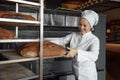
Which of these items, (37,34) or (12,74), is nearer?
(12,74)

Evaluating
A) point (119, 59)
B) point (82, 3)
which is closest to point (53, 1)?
point (82, 3)

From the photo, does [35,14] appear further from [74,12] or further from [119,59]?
[119,59]

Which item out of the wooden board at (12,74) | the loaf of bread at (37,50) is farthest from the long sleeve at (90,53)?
the wooden board at (12,74)

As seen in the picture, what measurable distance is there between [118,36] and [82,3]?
3985 millimetres

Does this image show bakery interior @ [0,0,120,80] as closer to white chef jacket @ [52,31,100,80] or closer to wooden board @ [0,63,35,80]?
wooden board @ [0,63,35,80]

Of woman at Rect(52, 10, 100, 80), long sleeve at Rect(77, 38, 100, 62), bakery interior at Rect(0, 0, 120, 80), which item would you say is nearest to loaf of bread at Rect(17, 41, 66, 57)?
bakery interior at Rect(0, 0, 120, 80)

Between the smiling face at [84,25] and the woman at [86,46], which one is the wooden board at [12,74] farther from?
the smiling face at [84,25]

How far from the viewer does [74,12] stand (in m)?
1.95

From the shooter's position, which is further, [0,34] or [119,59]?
[119,59]

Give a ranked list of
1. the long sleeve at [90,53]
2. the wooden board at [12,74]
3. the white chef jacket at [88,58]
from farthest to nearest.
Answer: the white chef jacket at [88,58]
the long sleeve at [90,53]
the wooden board at [12,74]

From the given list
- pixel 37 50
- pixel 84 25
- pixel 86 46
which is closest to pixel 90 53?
pixel 86 46

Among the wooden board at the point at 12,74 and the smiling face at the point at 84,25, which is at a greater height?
the smiling face at the point at 84,25

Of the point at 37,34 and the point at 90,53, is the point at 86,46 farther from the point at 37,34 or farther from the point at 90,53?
the point at 37,34

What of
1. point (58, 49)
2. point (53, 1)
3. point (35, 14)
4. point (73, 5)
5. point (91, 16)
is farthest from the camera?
point (73, 5)
